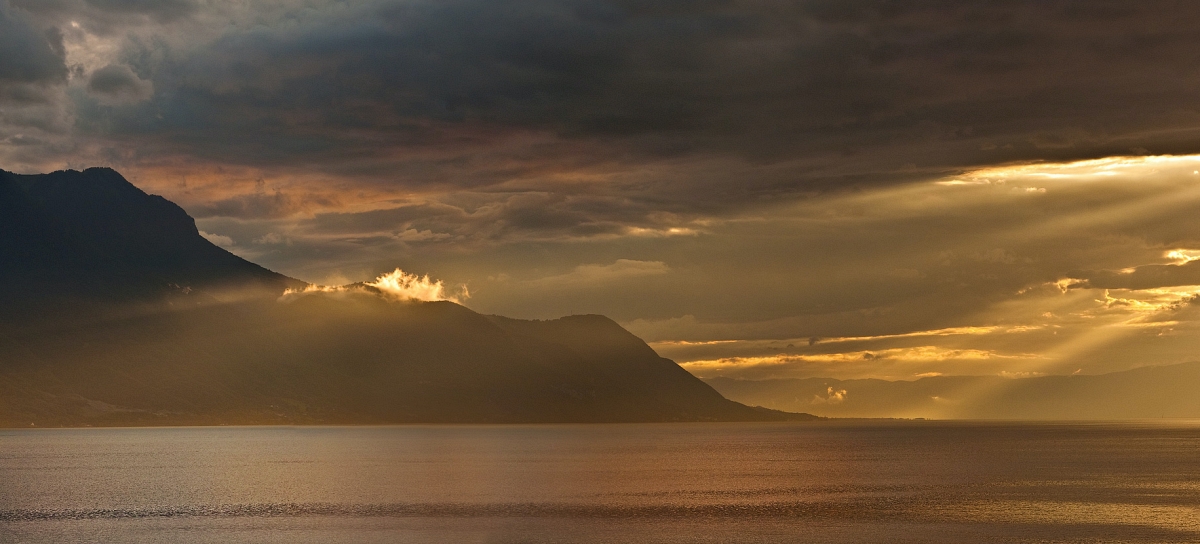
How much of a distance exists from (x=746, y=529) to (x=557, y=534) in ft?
67.3

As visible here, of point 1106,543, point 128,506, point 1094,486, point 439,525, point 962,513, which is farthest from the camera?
point 1094,486

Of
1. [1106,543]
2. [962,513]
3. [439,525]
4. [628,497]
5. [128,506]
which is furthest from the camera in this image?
[628,497]

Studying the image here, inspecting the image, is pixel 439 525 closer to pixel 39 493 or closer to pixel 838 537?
pixel 838 537

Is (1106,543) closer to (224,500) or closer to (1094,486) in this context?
(1094,486)

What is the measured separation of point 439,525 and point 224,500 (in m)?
45.8

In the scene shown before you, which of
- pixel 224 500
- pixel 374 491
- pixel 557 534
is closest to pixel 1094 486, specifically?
pixel 557 534

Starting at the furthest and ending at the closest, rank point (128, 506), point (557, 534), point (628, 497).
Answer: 1. point (628, 497)
2. point (128, 506)
3. point (557, 534)

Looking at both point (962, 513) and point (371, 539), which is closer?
point (371, 539)

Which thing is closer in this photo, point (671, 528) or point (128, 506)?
point (671, 528)

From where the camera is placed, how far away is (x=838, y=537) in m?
107

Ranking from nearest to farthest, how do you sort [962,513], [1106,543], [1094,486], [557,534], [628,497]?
1. [1106,543]
2. [557,534]
3. [962,513]
4. [628,497]
5. [1094,486]

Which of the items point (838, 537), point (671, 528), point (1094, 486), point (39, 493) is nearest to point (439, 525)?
point (671, 528)

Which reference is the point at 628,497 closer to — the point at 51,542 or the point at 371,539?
the point at 371,539

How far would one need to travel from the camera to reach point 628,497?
511 ft
